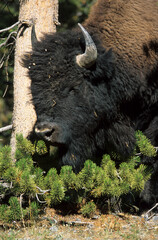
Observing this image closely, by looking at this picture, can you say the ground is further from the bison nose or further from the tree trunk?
the tree trunk

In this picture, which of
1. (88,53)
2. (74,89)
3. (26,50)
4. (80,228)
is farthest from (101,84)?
(80,228)

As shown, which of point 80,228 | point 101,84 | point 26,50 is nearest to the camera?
point 80,228

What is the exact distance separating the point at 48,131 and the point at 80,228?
1313 millimetres

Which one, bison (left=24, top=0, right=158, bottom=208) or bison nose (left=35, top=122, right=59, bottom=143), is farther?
bison (left=24, top=0, right=158, bottom=208)

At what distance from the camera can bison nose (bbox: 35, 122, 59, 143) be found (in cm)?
429

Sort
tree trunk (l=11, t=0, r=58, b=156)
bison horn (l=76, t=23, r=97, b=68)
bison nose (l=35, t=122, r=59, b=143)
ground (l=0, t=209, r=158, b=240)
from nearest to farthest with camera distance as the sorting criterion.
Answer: ground (l=0, t=209, r=158, b=240) → bison nose (l=35, t=122, r=59, b=143) → bison horn (l=76, t=23, r=97, b=68) → tree trunk (l=11, t=0, r=58, b=156)

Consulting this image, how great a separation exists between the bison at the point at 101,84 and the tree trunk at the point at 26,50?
0.62 meters

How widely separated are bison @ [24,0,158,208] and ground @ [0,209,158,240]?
730mm

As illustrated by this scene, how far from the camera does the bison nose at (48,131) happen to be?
429 centimetres

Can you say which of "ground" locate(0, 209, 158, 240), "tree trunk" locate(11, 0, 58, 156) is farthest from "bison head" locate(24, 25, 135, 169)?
"ground" locate(0, 209, 158, 240)

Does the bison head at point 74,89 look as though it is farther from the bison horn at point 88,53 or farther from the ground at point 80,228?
the ground at point 80,228

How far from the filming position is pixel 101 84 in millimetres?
4867

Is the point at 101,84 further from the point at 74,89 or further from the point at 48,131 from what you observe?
the point at 48,131

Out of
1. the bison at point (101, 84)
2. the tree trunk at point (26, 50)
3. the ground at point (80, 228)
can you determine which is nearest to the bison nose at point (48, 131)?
the bison at point (101, 84)
